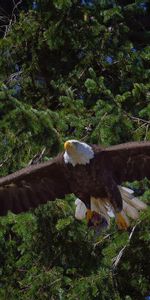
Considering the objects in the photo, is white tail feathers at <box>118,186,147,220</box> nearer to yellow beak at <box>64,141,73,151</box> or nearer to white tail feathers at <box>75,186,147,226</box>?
white tail feathers at <box>75,186,147,226</box>

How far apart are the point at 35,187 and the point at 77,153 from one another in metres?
0.62

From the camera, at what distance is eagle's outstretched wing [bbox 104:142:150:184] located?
19.0 feet

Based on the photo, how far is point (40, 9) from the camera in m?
6.96

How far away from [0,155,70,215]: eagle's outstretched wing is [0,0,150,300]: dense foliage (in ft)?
0.34

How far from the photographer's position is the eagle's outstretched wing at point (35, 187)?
5.89 meters

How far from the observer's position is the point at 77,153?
5617mm

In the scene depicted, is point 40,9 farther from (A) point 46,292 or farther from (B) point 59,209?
(A) point 46,292

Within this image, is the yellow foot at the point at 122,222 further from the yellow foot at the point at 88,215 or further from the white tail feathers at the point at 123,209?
the yellow foot at the point at 88,215

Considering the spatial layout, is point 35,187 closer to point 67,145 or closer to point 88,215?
point 88,215

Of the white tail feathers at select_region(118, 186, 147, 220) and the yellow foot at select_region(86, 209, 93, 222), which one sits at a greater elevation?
the white tail feathers at select_region(118, 186, 147, 220)

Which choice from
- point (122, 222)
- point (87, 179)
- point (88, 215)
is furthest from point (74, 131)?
point (122, 222)

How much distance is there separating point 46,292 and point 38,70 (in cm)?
226

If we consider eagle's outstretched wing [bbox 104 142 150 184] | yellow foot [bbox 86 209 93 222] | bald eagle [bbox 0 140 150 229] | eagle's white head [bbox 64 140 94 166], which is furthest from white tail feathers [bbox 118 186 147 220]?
eagle's white head [bbox 64 140 94 166]

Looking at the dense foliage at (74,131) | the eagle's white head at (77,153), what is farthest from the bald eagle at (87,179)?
the dense foliage at (74,131)
